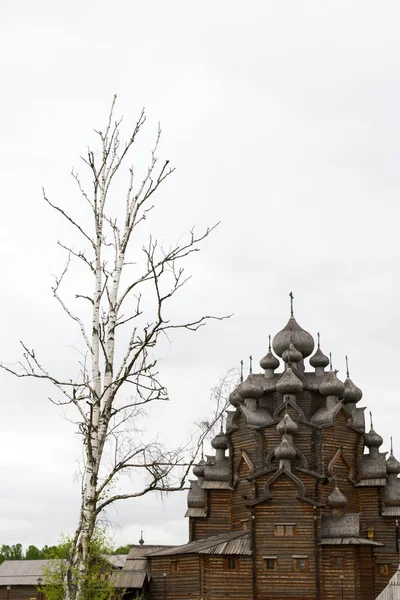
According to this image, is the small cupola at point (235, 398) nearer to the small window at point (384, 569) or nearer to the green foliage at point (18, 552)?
the small window at point (384, 569)

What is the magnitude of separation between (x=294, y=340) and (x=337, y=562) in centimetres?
1370

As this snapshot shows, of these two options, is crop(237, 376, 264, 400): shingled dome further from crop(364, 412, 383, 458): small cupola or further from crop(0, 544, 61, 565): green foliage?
crop(0, 544, 61, 565): green foliage

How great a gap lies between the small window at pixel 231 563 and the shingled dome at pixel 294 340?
1287 centimetres

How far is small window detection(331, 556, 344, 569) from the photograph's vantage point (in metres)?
41.1

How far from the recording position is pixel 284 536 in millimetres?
41688

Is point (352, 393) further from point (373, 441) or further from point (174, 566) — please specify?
point (174, 566)

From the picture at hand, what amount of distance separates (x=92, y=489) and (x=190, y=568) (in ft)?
110

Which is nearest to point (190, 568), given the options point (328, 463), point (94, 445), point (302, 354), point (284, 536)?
point (284, 536)

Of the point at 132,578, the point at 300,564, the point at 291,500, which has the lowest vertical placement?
the point at 132,578

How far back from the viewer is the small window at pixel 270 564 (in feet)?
136

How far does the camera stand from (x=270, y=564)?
136 ft

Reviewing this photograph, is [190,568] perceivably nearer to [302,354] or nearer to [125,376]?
[302,354]

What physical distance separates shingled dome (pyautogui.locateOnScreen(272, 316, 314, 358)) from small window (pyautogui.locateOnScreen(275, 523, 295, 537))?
11395mm

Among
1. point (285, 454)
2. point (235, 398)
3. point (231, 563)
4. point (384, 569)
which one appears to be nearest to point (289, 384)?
point (235, 398)
